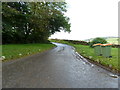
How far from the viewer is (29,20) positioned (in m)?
15.6

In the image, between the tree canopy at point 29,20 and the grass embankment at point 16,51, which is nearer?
the grass embankment at point 16,51

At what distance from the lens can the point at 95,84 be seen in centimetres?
332

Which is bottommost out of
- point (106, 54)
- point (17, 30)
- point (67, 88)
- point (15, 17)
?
point (67, 88)

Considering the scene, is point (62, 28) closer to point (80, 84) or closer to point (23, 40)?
point (23, 40)

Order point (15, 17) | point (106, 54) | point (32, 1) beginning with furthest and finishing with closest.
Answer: point (15, 17) → point (32, 1) → point (106, 54)

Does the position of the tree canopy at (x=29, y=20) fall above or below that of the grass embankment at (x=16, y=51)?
above

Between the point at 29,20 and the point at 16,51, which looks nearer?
the point at 16,51

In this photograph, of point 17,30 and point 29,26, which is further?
point 29,26

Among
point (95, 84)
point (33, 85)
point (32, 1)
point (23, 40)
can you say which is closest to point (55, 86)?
point (33, 85)

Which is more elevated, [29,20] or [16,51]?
[29,20]

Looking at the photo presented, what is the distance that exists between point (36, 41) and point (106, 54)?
56.2 feet

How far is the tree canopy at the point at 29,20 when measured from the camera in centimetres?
1291

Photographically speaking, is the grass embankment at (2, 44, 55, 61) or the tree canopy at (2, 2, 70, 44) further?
the tree canopy at (2, 2, 70, 44)

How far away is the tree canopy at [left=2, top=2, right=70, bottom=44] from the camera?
12.9 metres
